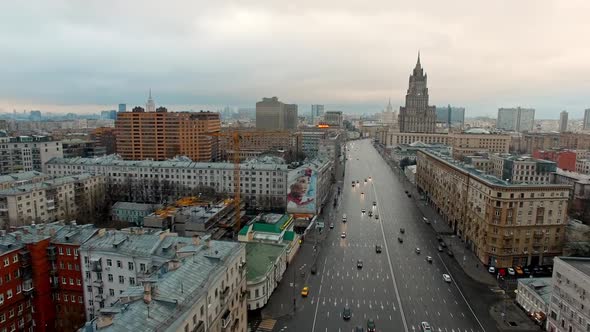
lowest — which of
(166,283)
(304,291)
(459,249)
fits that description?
(459,249)

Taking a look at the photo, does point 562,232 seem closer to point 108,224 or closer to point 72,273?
point 72,273

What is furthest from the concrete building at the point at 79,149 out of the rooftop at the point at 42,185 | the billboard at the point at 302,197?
the billboard at the point at 302,197

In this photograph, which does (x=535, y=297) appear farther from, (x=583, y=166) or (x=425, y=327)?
(x=583, y=166)

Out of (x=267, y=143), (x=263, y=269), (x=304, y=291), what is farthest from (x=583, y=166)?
(x=263, y=269)

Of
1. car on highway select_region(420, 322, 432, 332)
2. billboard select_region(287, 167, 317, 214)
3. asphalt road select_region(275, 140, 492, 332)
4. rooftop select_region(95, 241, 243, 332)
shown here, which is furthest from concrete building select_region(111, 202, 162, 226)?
car on highway select_region(420, 322, 432, 332)

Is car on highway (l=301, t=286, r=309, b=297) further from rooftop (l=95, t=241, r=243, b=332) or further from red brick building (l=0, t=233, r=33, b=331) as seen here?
red brick building (l=0, t=233, r=33, b=331)

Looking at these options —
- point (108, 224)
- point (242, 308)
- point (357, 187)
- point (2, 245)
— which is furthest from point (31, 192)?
point (357, 187)
